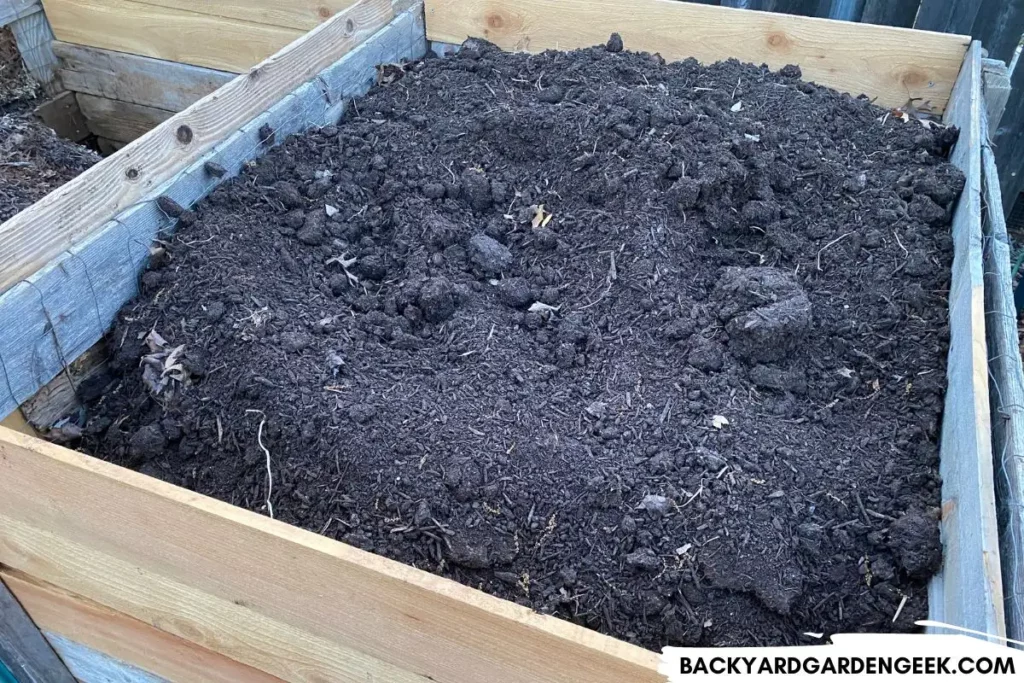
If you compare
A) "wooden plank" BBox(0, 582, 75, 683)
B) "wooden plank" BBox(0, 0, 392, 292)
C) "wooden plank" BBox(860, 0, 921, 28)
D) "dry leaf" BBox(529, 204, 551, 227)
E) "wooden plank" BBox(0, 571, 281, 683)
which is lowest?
"wooden plank" BBox(0, 582, 75, 683)

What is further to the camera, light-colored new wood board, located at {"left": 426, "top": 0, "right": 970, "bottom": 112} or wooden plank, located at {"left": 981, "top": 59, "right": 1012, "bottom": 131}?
light-colored new wood board, located at {"left": 426, "top": 0, "right": 970, "bottom": 112}

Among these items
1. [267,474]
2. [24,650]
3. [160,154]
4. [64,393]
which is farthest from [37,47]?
[267,474]

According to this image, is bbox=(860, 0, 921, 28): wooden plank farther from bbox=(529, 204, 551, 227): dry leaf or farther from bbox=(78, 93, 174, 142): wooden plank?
bbox=(78, 93, 174, 142): wooden plank

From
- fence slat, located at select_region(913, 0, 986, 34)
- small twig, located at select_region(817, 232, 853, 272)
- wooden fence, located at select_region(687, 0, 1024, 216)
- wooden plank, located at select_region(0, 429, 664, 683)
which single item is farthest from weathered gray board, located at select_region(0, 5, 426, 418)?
fence slat, located at select_region(913, 0, 986, 34)

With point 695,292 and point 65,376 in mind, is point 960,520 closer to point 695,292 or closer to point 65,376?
point 695,292

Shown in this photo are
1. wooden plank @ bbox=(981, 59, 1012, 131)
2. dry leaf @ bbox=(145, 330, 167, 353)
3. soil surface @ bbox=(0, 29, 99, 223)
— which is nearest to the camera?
dry leaf @ bbox=(145, 330, 167, 353)

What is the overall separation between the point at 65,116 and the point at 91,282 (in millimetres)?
2689

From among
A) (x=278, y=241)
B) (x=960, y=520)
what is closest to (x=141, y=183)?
(x=278, y=241)

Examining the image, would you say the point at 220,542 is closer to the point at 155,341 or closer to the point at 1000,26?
the point at 155,341

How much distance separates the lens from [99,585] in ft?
5.14

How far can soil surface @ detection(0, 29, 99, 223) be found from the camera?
3053 mm

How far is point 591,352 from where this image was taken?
6.47 feet

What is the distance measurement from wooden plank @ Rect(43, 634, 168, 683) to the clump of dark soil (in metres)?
0.45

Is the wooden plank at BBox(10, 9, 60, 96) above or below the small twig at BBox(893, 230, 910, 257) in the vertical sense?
below
